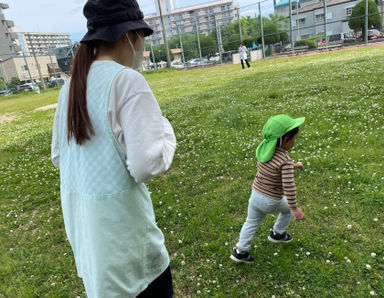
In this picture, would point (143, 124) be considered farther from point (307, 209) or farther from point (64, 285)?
point (307, 209)

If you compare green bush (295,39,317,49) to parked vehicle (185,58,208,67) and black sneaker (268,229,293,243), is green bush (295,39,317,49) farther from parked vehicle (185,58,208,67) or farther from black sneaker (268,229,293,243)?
black sneaker (268,229,293,243)

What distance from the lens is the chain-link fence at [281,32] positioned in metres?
26.4

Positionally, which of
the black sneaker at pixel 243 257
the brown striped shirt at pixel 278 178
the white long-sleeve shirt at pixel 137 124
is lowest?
the black sneaker at pixel 243 257

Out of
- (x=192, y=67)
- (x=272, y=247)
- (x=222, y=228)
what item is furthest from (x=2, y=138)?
(x=192, y=67)

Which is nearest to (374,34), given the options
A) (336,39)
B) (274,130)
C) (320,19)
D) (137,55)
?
(336,39)

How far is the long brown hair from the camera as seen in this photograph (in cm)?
141

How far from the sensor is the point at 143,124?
131cm

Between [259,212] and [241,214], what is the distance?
3.67 ft

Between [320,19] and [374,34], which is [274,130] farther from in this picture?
[320,19]

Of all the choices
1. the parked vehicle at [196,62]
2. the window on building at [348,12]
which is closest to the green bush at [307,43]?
the window on building at [348,12]

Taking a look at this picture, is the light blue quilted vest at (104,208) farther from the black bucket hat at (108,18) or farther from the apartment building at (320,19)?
the apartment building at (320,19)

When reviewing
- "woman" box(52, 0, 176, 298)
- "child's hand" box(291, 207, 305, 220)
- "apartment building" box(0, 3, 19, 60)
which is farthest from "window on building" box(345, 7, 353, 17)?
"apartment building" box(0, 3, 19, 60)

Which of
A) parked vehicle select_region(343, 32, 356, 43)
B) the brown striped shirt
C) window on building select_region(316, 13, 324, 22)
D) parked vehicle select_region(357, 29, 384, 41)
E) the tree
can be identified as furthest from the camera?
window on building select_region(316, 13, 324, 22)

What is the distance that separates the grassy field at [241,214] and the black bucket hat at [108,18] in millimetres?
2693
